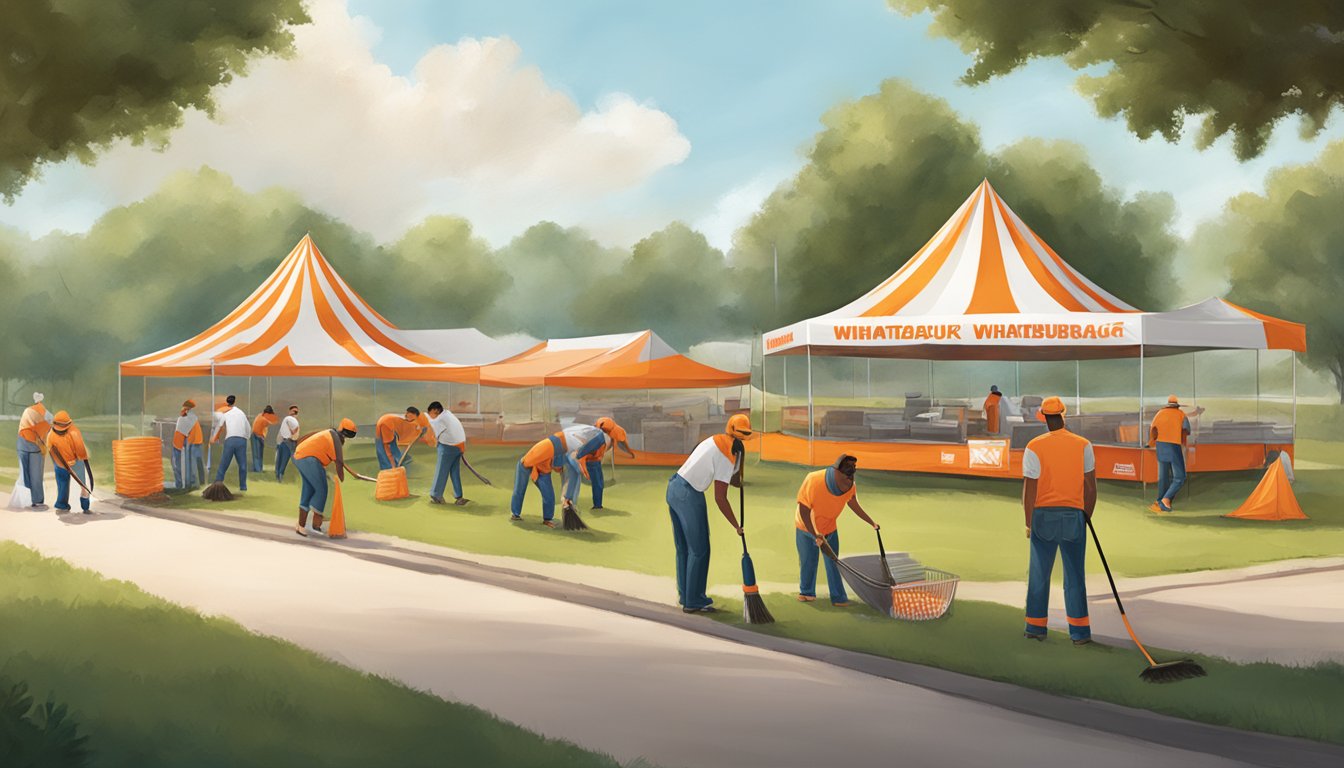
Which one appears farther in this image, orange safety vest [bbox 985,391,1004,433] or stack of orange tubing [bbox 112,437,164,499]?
orange safety vest [bbox 985,391,1004,433]

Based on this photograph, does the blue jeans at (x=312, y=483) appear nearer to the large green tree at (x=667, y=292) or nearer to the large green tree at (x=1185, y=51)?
the large green tree at (x=1185, y=51)

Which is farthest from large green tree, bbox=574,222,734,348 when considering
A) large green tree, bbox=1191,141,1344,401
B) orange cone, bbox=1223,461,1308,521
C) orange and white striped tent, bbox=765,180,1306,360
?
orange cone, bbox=1223,461,1308,521

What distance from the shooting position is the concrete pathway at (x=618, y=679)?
6617mm

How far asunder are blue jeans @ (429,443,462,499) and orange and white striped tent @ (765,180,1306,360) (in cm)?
785

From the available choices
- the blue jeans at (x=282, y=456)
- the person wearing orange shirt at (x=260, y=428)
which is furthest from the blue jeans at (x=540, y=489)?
the blue jeans at (x=282, y=456)

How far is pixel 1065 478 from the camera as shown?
9.30 m

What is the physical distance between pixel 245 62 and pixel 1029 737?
9591mm

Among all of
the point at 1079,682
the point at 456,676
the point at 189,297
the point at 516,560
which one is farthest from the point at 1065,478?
the point at 189,297

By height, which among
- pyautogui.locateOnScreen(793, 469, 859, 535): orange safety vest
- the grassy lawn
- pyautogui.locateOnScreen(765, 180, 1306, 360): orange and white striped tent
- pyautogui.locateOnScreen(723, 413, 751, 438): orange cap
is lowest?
the grassy lawn

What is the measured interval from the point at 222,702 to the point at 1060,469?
596cm

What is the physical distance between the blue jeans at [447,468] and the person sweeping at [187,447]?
16.7 ft

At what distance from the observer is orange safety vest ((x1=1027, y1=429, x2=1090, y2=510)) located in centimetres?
924

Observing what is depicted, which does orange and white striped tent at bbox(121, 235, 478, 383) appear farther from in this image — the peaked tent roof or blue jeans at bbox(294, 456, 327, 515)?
blue jeans at bbox(294, 456, 327, 515)

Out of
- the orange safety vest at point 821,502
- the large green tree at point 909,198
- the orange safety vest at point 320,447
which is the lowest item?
the orange safety vest at point 821,502
